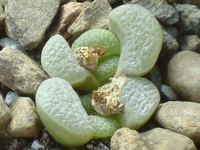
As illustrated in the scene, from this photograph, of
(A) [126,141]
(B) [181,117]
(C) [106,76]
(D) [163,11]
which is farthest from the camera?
(D) [163,11]

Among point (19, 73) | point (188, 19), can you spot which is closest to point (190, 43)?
point (188, 19)

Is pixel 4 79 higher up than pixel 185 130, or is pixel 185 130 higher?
pixel 4 79

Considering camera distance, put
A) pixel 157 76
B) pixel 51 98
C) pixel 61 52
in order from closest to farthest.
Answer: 1. pixel 51 98
2. pixel 61 52
3. pixel 157 76

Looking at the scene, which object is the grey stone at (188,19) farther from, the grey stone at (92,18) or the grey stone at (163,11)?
the grey stone at (92,18)

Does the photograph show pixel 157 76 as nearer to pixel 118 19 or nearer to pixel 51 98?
pixel 118 19

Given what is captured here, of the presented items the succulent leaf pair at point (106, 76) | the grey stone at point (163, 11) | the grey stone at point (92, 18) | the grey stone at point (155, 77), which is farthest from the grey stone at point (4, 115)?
the grey stone at point (163, 11)

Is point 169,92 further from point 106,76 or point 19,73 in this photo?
point 19,73

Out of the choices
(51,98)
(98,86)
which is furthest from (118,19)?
(51,98)
